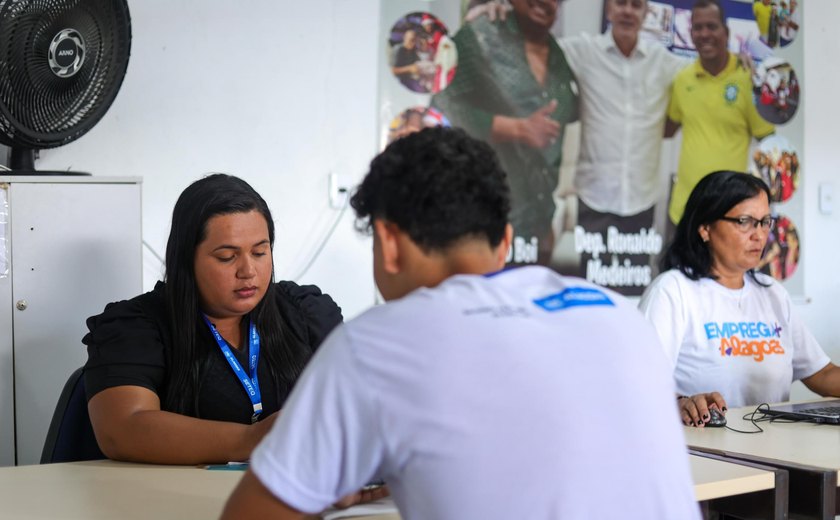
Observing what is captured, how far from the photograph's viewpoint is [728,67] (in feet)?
13.5

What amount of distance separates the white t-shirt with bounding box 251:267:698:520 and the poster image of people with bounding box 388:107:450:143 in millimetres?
2472

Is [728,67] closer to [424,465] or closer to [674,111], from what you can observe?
[674,111]

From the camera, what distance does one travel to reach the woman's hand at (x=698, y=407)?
83.9 inches

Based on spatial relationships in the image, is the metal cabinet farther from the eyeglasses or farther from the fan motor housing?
the eyeglasses

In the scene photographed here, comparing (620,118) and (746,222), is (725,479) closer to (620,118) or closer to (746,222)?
(746,222)

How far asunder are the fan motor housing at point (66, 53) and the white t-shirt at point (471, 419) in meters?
1.85

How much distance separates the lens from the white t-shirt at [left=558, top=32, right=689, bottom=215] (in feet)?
12.4

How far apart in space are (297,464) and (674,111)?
3.43 metres

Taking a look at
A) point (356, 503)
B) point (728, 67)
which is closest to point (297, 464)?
point (356, 503)

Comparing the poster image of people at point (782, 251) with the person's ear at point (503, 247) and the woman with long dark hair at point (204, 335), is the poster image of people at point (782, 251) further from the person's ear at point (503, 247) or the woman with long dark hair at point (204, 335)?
the person's ear at point (503, 247)

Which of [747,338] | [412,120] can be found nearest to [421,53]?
[412,120]

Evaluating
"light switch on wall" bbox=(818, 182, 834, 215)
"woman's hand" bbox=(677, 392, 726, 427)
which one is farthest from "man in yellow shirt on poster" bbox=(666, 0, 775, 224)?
"woman's hand" bbox=(677, 392, 726, 427)

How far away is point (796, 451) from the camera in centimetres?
186

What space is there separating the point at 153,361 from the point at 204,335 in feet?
0.47
